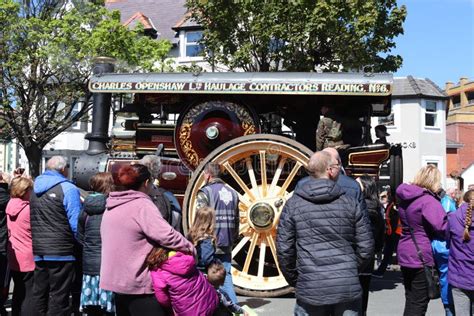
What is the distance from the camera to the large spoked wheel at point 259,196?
7324mm

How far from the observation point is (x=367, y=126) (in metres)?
8.07

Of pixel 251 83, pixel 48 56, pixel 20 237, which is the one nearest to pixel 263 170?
pixel 251 83

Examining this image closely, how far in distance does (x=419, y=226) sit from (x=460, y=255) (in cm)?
48

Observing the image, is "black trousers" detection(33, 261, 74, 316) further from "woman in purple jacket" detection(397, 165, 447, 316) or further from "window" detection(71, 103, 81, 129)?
"window" detection(71, 103, 81, 129)

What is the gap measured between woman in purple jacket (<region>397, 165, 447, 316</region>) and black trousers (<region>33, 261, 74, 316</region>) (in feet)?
9.57

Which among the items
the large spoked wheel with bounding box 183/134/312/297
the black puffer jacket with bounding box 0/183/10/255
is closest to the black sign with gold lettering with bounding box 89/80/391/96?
the large spoked wheel with bounding box 183/134/312/297

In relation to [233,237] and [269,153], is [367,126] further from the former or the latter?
[233,237]

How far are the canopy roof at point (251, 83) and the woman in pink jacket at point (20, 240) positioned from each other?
7.20ft

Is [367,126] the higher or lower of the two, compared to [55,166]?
higher

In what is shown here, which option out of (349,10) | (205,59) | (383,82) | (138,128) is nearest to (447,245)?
(383,82)

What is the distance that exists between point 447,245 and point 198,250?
6.66 ft

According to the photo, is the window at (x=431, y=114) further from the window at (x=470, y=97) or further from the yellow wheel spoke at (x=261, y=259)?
the window at (x=470, y=97)

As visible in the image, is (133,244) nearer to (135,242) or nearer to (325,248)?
(135,242)

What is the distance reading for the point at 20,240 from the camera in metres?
5.95
